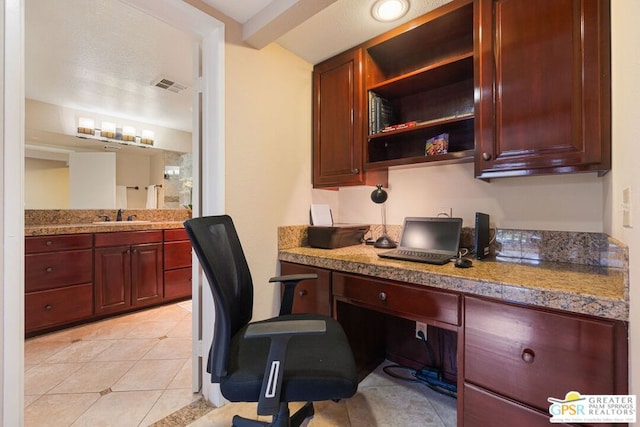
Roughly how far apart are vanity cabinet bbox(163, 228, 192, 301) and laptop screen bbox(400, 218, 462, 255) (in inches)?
103

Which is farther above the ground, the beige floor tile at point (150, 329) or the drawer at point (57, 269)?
the drawer at point (57, 269)

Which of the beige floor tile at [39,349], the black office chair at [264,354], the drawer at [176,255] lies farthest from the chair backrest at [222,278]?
the drawer at [176,255]

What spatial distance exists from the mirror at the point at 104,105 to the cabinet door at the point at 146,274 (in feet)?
2.64

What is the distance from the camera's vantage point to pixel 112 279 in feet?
8.69

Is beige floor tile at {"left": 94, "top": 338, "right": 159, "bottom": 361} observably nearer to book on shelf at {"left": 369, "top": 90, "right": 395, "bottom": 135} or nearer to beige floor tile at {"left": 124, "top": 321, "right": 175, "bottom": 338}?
beige floor tile at {"left": 124, "top": 321, "right": 175, "bottom": 338}

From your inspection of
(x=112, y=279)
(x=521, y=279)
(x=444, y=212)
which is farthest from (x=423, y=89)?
(x=112, y=279)

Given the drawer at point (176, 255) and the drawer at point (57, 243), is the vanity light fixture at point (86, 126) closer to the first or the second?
the drawer at point (57, 243)

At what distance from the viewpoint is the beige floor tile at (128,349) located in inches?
78.7

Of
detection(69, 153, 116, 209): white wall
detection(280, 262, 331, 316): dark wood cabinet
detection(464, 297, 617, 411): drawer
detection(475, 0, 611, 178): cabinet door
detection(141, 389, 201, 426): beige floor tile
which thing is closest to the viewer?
detection(464, 297, 617, 411): drawer

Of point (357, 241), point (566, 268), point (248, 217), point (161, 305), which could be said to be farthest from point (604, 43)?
point (161, 305)

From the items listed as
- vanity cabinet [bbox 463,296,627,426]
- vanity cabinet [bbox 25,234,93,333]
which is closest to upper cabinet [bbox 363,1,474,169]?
vanity cabinet [bbox 463,296,627,426]

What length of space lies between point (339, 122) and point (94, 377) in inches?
93.1

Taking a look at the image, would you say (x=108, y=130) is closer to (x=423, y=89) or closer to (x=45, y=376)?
(x=45, y=376)
